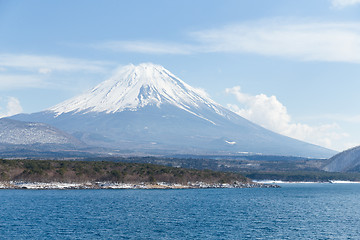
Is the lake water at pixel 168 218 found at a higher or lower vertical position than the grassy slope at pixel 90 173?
lower

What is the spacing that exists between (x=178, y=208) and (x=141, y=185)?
2276 inches

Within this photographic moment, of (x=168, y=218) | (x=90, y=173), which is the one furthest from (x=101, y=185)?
(x=168, y=218)

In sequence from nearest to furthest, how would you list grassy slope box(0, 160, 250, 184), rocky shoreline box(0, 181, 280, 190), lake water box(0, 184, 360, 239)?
lake water box(0, 184, 360, 239) < rocky shoreline box(0, 181, 280, 190) < grassy slope box(0, 160, 250, 184)

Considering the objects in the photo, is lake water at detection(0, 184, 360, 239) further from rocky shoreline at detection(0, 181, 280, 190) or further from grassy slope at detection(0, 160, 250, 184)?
grassy slope at detection(0, 160, 250, 184)

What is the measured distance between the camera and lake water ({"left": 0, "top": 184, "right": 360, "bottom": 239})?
69562mm

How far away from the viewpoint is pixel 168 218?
85438 millimetres

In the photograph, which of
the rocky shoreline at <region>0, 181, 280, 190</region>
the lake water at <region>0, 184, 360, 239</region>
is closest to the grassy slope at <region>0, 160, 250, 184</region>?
the rocky shoreline at <region>0, 181, 280, 190</region>

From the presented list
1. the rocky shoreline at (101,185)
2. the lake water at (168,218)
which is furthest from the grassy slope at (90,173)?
the lake water at (168,218)

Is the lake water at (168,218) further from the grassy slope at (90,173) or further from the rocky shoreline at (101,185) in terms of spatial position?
the grassy slope at (90,173)

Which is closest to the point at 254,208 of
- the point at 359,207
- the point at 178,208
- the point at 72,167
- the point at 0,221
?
the point at 178,208

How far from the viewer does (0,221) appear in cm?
7625

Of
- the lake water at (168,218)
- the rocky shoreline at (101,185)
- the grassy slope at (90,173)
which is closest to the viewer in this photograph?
the lake water at (168,218)

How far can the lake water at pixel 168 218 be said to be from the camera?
2739 inches

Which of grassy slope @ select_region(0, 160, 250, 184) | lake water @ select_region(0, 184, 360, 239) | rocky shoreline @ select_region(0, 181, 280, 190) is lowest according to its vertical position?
lake water @ select_region(0, 184, 360, 239)
